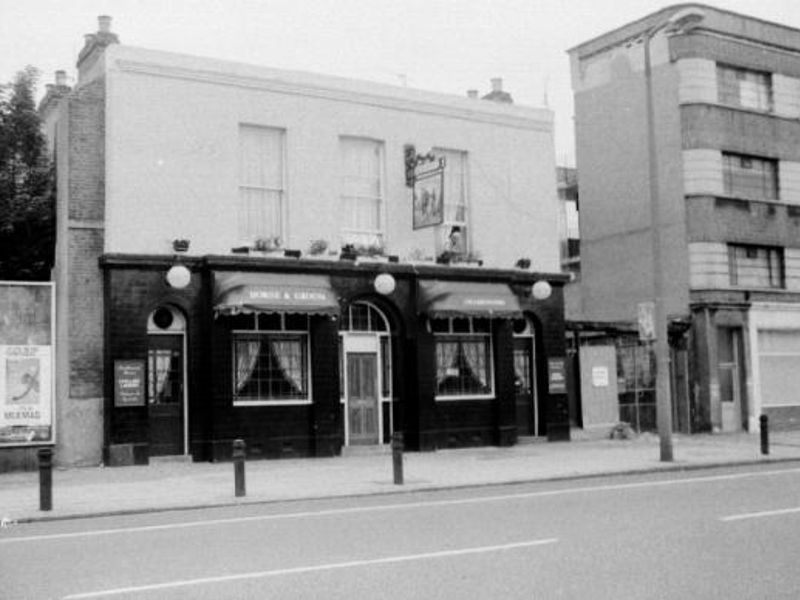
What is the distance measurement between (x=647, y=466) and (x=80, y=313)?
1124cm

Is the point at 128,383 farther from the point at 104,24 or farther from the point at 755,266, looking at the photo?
the point at 755,266

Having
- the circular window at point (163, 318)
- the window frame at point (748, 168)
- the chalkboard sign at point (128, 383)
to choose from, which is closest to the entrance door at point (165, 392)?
the circular window at point (163, 318)

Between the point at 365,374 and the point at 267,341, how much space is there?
261cm

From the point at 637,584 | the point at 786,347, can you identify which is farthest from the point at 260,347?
the point at 786,347

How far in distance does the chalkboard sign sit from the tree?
5.39 m

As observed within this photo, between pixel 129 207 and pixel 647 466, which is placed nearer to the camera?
pixel 647 466

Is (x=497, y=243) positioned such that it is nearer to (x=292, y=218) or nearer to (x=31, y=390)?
(x=292, y=218)

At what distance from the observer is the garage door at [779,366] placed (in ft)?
98.0

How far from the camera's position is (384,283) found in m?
22.6

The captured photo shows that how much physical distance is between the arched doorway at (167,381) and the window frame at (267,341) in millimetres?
1006

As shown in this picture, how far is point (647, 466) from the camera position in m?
19.1

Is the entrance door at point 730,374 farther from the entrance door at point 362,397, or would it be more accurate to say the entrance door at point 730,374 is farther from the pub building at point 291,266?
the entrance door at point 362,397

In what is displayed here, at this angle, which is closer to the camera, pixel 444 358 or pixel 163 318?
pixel 163 318

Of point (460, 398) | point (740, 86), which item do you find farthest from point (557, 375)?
point (740, 86)
